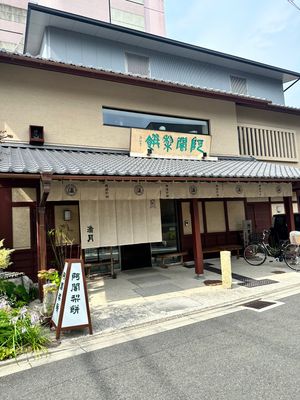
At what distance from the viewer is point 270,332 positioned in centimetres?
491

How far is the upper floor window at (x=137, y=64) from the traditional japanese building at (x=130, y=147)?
0.06 meters

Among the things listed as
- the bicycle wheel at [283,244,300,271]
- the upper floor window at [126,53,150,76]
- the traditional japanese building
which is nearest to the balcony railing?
the traditional japanese building

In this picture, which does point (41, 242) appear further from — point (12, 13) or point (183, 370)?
point (12, 13)

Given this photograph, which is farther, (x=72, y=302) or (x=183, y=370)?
(x=72, y=302)

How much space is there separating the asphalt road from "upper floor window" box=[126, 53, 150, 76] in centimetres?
1261

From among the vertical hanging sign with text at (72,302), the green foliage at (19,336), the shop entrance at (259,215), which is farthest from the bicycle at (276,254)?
the green foliage at (19,336)

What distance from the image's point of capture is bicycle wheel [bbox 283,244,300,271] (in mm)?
10039

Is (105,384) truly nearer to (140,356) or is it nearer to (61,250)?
(140,356)

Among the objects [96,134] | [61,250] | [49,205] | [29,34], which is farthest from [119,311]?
[29,34]

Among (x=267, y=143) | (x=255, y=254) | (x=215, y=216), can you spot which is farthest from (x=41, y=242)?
(x=267, y=143)

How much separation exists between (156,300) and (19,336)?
3371mm

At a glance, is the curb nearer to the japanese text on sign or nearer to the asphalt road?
the asphalt road

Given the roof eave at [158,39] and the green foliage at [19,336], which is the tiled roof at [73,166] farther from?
the roof eave at [158,39]

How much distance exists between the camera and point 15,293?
7.11m
